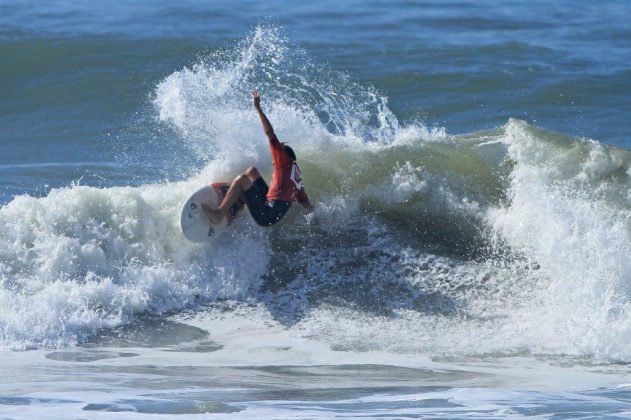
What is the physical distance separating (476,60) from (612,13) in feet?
24.2

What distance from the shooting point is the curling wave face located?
9258 millimetres

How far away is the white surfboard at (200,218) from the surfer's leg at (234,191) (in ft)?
0.24

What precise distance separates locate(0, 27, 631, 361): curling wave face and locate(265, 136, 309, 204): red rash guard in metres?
0.67

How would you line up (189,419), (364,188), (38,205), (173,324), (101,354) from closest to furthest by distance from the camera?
(189,419), (101,354), (173,324), (38,205), (364,188)

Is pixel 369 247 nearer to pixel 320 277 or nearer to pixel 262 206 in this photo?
pixel 320 277

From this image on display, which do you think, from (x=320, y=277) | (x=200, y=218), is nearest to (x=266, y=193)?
(x=200, y=218)

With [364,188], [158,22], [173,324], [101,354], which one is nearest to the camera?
[101,354]

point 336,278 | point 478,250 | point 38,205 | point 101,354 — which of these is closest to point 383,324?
point 336,278

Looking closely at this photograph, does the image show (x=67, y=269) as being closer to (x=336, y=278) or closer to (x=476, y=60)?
(x=336, y=278)

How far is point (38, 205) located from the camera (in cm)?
996

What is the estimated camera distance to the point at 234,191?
9.95 m

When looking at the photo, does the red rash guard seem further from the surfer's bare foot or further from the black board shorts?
the surfer's bare foot

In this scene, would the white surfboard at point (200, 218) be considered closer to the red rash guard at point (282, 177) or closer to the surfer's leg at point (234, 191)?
the surfer's leg at point (234, 191)

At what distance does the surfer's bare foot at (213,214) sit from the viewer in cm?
994
